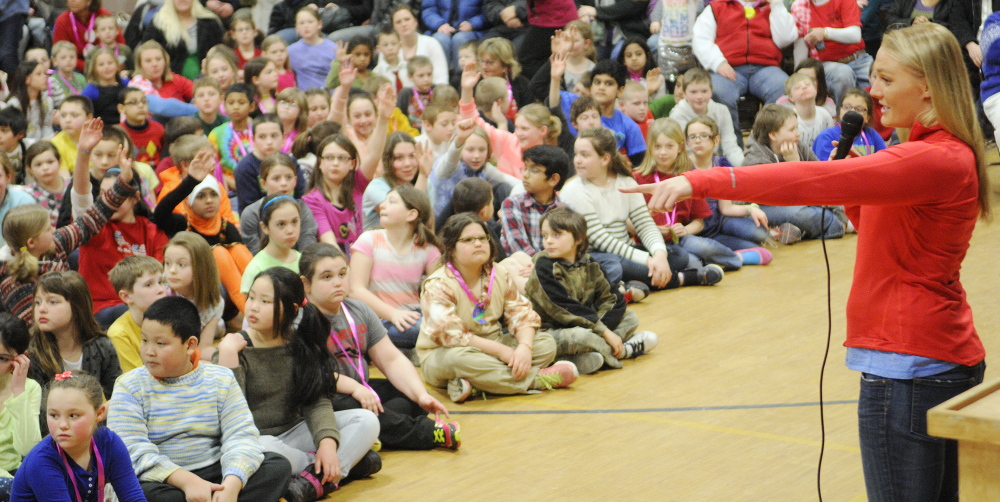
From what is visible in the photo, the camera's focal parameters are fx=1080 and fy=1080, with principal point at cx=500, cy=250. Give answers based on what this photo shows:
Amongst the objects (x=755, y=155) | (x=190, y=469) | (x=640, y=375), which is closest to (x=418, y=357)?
(x=640, y=375)

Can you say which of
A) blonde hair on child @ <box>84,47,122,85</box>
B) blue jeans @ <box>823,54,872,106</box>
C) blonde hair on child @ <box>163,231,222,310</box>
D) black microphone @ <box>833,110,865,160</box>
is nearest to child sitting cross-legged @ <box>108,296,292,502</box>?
blonde hair on child @ <box>163,231,222,310</box>

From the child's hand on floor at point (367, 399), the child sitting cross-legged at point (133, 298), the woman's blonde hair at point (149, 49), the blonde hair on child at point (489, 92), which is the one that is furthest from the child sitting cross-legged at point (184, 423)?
the woman's blonde hair at point (149, 49)

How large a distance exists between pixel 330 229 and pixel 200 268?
3.78ft

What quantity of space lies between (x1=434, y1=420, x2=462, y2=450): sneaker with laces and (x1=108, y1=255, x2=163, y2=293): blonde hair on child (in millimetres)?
1175

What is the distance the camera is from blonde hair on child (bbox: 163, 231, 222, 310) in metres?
4.05

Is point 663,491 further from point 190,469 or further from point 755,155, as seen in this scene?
point 755,155

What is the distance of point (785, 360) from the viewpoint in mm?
4406

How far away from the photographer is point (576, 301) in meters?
4.46

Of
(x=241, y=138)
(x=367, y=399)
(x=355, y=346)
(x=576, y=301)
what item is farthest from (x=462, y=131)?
(x=367, y=399)

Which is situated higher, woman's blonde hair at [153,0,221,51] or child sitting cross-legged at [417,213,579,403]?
woman's blonde hair at [153,0,221,51]

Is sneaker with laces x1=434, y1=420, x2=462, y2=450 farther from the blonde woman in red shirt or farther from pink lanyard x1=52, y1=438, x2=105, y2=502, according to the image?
the blonde woman in red shirt

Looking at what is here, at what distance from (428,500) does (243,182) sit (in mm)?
2754

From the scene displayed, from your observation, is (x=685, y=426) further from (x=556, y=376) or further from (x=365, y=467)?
(x=365, y=467)

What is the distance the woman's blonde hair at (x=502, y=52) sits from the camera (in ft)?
24.6
